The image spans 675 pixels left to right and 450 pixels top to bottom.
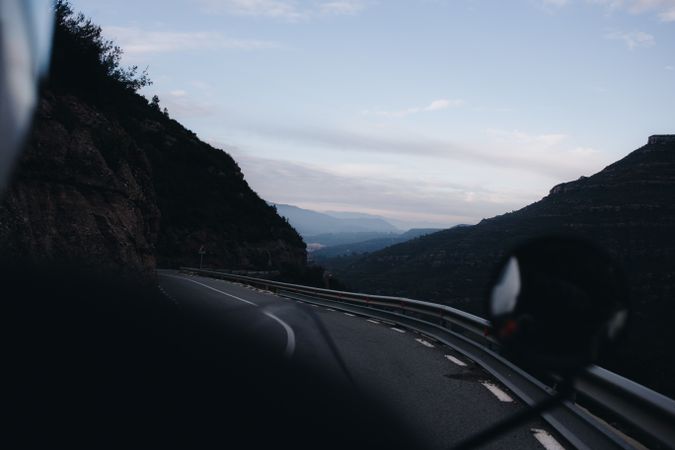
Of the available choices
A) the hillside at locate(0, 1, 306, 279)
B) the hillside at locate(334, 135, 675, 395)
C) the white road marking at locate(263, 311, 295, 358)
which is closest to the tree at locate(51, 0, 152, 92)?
the hillside at locate(0, 1, 306, 279)

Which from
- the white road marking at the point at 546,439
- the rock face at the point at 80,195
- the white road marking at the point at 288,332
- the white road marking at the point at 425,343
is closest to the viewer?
the white road marking at the point at 546,439

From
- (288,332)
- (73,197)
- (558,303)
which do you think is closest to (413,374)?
(288,332)

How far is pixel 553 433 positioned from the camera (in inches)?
219

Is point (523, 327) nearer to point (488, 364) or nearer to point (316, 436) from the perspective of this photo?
point (316, 436)

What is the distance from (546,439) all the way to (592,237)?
71678mm

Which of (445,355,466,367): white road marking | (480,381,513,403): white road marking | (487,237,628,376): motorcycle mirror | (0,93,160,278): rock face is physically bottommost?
(445,355,466,367): white road marking

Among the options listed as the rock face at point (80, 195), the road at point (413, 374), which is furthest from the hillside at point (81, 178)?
the road at point (413, 374)

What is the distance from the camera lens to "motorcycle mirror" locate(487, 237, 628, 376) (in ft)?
6.03

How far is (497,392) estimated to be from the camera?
7438 mm

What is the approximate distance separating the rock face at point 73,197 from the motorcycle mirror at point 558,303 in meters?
13.3

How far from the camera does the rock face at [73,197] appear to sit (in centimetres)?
1532

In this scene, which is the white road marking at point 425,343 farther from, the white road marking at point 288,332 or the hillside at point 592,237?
the hillside at point 592,237

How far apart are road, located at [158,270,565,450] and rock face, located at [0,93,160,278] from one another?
235 inches

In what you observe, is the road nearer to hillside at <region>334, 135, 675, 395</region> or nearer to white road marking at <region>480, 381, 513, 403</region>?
white road marking at <region>480, 381, 513, 403</region>
